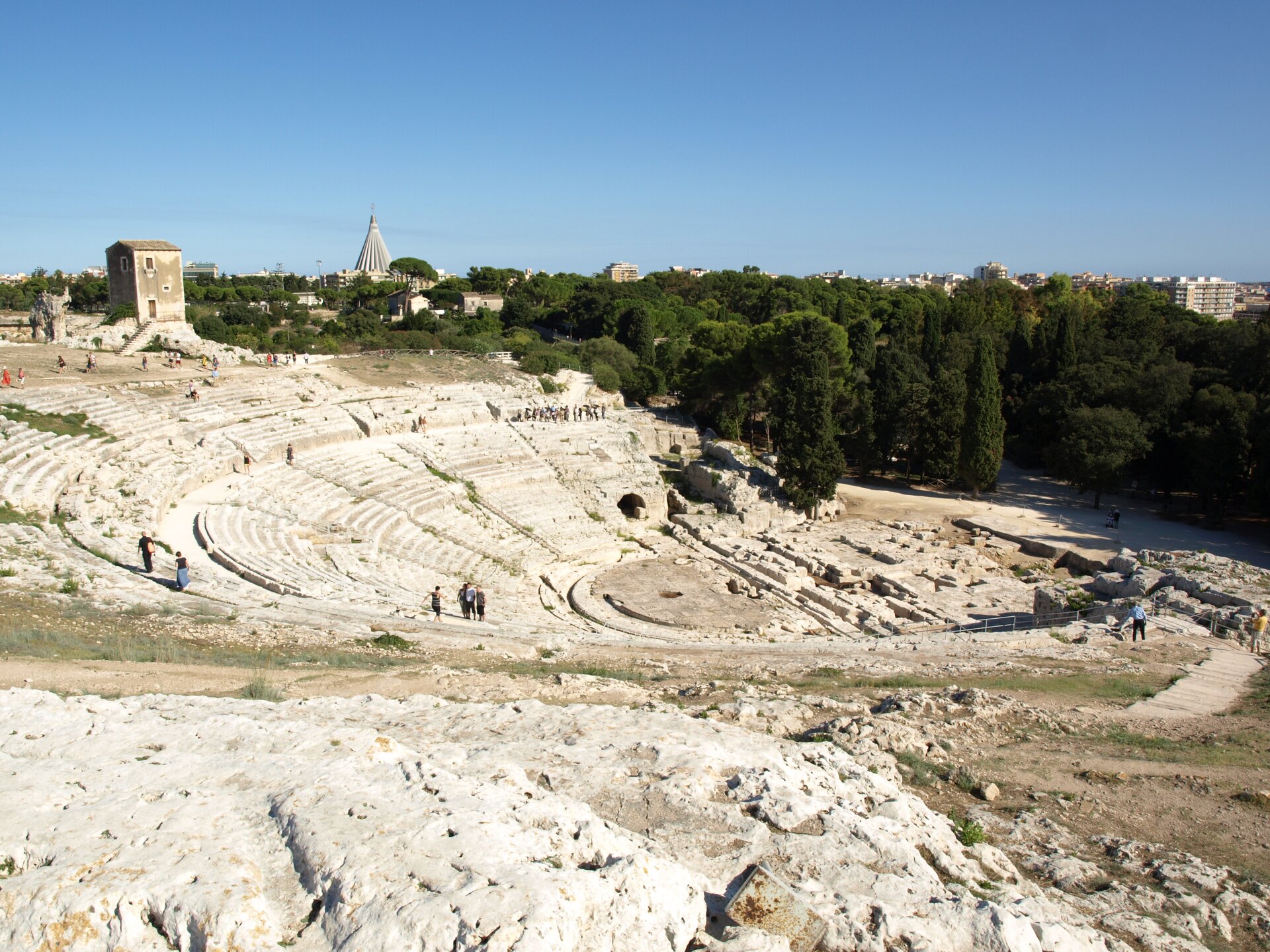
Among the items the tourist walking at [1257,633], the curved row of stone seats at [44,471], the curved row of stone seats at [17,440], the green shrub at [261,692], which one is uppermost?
the curved row of stone seats at [17,440]

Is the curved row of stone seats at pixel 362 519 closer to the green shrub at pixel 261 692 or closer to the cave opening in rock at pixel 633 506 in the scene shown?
the cave opening in rock at pixel 633 506

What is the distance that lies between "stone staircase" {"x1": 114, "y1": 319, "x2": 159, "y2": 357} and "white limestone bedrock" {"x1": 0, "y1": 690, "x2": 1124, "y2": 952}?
29.6 m

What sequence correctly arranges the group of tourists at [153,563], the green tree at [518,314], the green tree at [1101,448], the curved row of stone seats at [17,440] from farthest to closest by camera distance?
1. the green tree at [518,314]
2. the green tree at [1101,448]
3. the curved row of stone seats at [17,440]
4. the group of tourists at [153,563]

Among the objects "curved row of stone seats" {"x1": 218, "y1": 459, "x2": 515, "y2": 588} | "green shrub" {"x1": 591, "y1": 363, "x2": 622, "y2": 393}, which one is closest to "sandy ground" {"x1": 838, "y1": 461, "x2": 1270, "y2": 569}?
"green shrub" {"x1": 591, "y1": 363, "x2": 622, "y2": 393}

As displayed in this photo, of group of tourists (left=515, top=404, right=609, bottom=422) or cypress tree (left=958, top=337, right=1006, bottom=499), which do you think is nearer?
group of tourists (left=515, top=404, right=609, bottom=422)

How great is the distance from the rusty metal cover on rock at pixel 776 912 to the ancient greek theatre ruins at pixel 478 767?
4 centimetres

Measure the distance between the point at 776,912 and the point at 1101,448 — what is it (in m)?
32.9

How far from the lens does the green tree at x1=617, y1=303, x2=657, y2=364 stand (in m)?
56.9

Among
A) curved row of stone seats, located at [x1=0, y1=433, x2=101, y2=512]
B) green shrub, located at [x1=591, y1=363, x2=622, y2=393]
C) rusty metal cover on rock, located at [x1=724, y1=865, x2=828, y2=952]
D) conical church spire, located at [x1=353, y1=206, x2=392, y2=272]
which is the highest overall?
conical church spire, located at [x1=353, y1=206, x2=392, y2=272]

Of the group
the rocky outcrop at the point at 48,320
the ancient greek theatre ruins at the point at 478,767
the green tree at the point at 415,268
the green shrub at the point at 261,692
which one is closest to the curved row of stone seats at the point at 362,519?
the ancient greek theatre ruins at the point at 478,767

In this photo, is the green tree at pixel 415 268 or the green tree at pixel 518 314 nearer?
the green tree at pixel 518 314

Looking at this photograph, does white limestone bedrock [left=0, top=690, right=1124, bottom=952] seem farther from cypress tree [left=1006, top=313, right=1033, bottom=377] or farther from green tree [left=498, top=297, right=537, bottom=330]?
green tree [left=498, top=297, right=537, bottom=330]

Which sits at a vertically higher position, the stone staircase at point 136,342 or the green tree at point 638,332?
the green tree at point 638,332

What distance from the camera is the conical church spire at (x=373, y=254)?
376 ft
